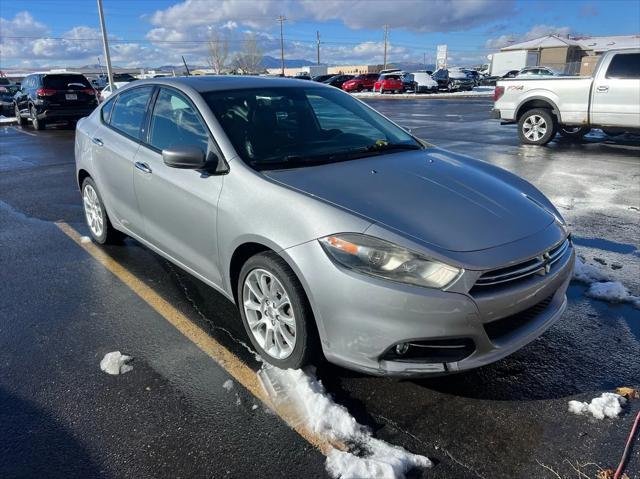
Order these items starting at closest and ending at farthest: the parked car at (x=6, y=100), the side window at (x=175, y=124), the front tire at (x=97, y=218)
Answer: the side window at (x=175, y=124)
the front tire at (x=97, y=218)
the parked car at (x=6, y=100)

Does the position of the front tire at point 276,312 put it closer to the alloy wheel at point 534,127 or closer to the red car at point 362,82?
the alloy wheel at point 534,127

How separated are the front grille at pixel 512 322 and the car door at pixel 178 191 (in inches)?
67.3

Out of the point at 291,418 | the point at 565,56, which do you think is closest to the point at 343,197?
the point at 291,418

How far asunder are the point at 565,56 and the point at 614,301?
65.9 metres

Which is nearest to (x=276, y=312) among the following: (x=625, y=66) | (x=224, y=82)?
(x=224, y=82)

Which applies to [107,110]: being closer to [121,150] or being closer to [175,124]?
[121,150]

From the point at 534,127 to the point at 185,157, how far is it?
1021 cm

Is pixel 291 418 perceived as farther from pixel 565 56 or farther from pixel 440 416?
pixel 565 56

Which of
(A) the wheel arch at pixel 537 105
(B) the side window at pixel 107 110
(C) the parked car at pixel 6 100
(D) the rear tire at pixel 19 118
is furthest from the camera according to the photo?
(C) the parked car at pixel 6 100

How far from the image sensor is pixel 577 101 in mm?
10312

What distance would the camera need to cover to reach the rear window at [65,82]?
53.2 ft

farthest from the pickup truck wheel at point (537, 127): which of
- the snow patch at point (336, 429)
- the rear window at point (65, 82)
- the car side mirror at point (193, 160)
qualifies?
the rear window at point (65, 82)

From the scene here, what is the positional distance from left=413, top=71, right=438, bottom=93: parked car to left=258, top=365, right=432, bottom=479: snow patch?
3930 cm

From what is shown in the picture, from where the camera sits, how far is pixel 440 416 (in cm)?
259
